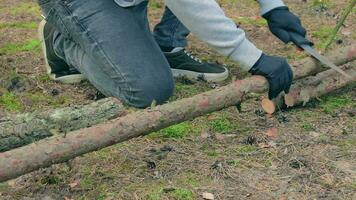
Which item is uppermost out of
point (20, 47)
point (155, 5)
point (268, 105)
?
point (268, 105)

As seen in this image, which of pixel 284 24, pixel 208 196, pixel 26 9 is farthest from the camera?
pixel 26 9

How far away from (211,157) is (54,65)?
1.62 metres

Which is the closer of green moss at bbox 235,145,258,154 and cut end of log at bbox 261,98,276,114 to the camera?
green moss at bbox 235,145,258,154

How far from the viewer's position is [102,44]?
11.4 ft

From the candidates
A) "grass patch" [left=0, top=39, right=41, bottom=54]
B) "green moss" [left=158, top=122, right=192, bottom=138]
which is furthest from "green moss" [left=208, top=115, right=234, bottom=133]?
"grass patch" [left=0, top=39, right=41, bottom=54]

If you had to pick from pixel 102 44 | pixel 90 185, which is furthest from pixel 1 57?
pixel 90 185

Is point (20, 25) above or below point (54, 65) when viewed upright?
below

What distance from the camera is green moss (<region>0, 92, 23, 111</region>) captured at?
12.2ft

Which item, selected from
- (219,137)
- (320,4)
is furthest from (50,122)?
(320,4)

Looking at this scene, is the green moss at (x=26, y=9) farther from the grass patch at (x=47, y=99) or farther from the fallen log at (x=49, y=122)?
the fallen log at (x=49, y=122)

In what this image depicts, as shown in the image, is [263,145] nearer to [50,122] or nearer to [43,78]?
[50,122]

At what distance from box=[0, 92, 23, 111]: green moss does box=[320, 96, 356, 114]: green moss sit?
184cm

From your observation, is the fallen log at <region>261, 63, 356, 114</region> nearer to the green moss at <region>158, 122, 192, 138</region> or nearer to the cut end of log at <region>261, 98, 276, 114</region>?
the cut end of log at <region>261, 98, 276, 114</region>

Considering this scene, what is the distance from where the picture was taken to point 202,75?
13.6 ft
